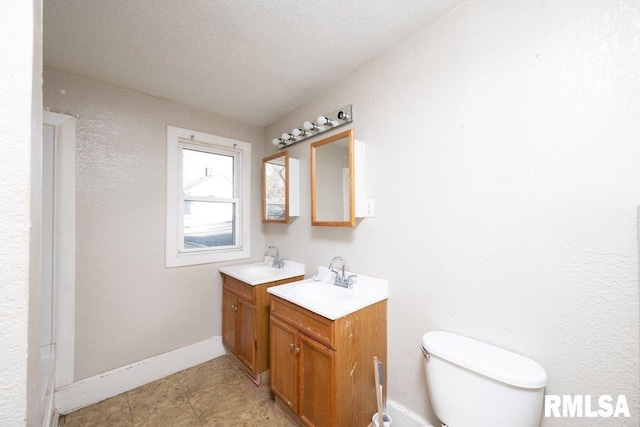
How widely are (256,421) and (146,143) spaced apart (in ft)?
7.42

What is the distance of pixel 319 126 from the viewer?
1949mm

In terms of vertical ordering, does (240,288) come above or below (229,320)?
above

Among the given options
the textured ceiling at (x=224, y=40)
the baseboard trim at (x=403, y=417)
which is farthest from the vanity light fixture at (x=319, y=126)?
the baseboard trim at (x=403, y=417)

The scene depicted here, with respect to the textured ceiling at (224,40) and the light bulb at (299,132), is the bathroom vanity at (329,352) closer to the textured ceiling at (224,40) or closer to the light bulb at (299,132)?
the light bulb at (299,132)

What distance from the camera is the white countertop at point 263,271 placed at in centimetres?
206

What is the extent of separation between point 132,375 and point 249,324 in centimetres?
98

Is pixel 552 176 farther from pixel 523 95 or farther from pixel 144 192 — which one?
pixel 144 192

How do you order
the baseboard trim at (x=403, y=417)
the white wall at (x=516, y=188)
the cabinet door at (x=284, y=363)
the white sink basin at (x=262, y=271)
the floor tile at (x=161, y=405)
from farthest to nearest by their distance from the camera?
1. the white sink basin at (x=262, y=271)
2. the floor tile at (x=161, y=405)
3. the cabinet door at (x=284, y=363)
4. the baseboard trim at (x=403, y=417)
5. the white wall at (x=516, y=188)

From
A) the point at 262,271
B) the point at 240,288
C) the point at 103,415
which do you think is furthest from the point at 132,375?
the point at 262,271

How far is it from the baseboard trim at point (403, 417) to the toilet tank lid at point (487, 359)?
57cm

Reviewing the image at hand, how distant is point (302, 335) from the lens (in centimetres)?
146

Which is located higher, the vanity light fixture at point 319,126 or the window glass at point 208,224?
the vanity light fixture at point 319,126

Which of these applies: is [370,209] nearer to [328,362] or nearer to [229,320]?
[328,362]

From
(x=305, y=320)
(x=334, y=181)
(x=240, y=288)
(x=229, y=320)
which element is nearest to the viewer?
(x=305, y=320)
